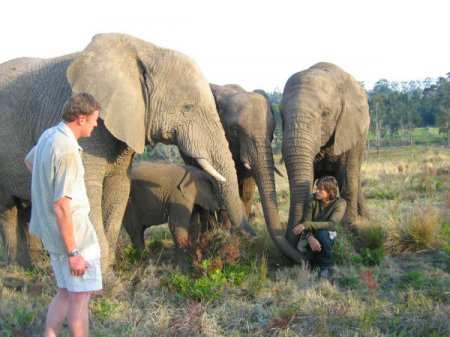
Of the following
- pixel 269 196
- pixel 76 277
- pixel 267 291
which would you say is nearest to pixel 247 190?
pixel 269 196

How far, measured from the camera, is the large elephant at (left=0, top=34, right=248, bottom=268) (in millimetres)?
6172

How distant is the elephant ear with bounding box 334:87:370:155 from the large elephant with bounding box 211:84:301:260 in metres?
0.94

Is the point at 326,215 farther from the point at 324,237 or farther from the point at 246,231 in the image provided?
the point at 246,231

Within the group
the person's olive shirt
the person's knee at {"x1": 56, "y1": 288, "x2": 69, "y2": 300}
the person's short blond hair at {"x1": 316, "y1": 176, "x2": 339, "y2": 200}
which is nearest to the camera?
the person's knee at {"x1": 56, "y1": 288, "x2": 69, "y2": 300}

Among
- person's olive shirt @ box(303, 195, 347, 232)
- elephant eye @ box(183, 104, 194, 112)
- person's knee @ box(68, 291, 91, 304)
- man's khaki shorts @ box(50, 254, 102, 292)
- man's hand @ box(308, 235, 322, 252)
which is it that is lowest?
man's hand @ box(308, 235, 322, 252)

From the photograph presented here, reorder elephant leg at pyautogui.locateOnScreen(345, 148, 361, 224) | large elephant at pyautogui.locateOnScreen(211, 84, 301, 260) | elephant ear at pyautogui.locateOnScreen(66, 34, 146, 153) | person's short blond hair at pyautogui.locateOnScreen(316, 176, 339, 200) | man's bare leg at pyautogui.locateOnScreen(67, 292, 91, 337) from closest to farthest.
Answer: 1. man's bare leg at pyautogui.locateOnScreen(67, 292, 91, 337)
2. elephant ear at pyautogui.locateOnScreen(66, 34, 146, 153)
3. person's short blond hair at pyautogui.locateOnScreen(316, 176, 339, 200)
4. large elephant at pyautogui.locateOnScreen(211, 84, 301, 260)
5. elephant leg at pyautogui.locateOnScreen(345, 148, 361, 224)

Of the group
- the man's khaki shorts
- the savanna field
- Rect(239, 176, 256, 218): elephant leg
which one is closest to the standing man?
the man's khaki shorts

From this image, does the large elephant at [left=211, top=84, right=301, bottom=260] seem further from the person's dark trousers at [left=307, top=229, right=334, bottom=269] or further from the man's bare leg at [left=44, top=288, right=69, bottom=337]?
the man's bare leg at [left=44, top=288, right=69, bottom=337]

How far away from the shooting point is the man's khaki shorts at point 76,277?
421cm

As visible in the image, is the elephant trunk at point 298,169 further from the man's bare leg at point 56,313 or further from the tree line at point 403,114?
the tree line at point 403,114

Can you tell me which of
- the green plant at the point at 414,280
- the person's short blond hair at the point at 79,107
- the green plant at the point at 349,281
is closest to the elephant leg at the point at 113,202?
the green plant at the point at 349,281

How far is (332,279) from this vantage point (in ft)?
21.8

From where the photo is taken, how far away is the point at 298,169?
8.12 meters

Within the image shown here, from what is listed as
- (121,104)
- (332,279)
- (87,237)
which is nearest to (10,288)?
(121,104)
